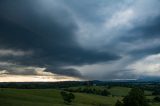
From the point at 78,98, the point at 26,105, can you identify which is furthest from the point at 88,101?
the point at 26,105

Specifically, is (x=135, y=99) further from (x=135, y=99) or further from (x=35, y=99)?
(x=35, y=99)

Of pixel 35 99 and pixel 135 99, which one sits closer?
pixel 135 99

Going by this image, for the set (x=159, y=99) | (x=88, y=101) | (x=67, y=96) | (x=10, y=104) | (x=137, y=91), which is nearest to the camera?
(x=10, y=104)

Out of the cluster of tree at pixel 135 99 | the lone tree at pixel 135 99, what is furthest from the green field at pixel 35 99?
the lone tree at pixel 135 99

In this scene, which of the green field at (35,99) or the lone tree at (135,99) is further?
the green field at (35,99)

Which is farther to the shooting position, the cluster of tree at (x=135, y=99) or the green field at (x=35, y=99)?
the green field at (x=35, y=99)

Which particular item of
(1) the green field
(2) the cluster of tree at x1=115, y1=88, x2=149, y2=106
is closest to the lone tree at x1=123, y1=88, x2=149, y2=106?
(2) the cluster of tree at x1=115, y1=88, x2=149, y2=106

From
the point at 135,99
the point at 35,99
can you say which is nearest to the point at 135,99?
the point at 135,99

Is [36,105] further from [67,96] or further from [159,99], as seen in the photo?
[159,99]

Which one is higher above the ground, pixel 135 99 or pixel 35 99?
pixel 35 99

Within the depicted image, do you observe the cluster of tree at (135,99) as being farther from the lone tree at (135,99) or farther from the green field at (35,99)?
the green field at (35,99)

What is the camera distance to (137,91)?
104 metres

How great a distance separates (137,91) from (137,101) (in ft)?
13.0

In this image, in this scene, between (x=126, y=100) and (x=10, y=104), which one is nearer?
(x=10, y=104)
